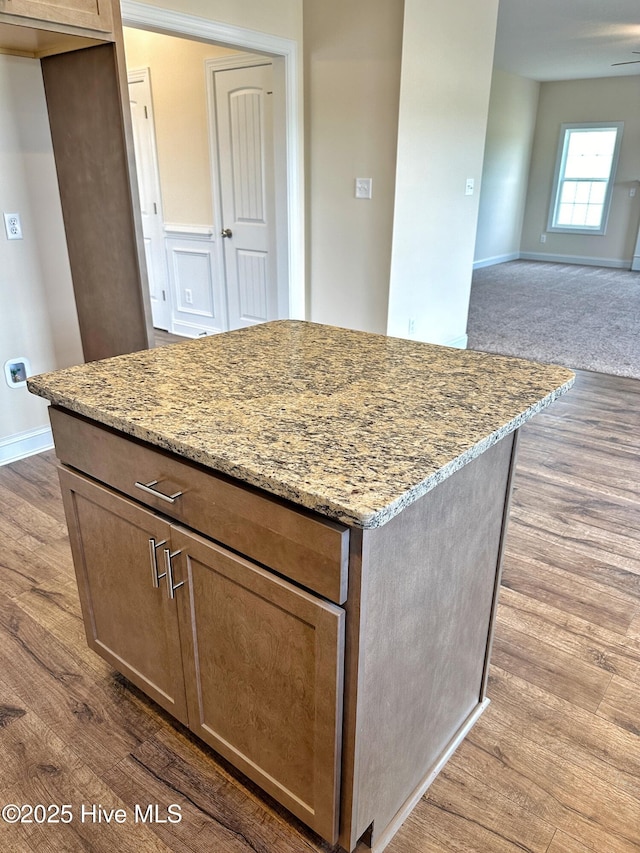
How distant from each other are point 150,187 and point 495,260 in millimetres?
6237

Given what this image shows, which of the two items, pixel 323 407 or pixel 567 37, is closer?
pixel 323 407

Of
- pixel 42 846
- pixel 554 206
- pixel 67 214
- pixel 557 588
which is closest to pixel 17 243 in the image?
pixel 67 214

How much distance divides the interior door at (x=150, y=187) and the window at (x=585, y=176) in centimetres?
710

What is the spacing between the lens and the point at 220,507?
109cm

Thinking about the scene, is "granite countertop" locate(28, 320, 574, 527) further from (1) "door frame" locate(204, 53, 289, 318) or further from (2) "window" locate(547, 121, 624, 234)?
(2) "window" locate(547, 121, 624, 234)

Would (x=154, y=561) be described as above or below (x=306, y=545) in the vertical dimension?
below

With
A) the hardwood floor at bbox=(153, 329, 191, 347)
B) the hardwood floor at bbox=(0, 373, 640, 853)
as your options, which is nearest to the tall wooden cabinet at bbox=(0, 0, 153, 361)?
the hardwood floor at bbox=(0, 373, 640, 853)

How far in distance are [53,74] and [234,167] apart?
6.10ft

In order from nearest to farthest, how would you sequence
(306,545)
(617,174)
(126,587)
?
(306,545) < (126,587) < (617,174)

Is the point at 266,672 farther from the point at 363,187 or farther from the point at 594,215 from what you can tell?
the point at 594,215

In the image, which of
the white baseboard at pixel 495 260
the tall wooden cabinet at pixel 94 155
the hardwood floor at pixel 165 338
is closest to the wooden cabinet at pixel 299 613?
the tall wooden cabinet at pixel 94 155

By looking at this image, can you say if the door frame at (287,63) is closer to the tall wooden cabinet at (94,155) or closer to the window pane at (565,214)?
the tall wooden cabinet at (94,155)

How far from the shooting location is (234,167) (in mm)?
4410

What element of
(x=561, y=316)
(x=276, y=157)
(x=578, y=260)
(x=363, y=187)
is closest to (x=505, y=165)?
(x=578, y=260)
